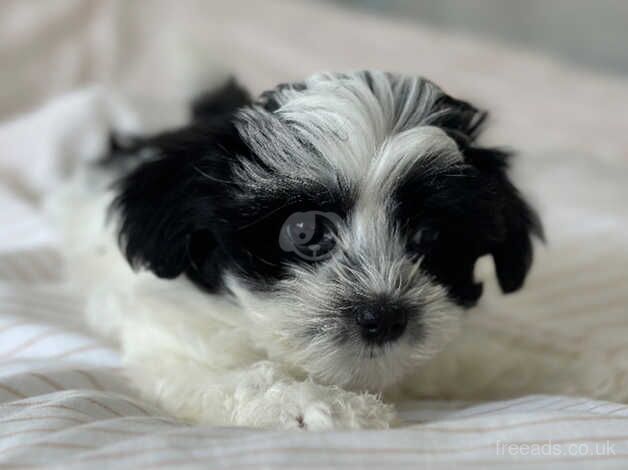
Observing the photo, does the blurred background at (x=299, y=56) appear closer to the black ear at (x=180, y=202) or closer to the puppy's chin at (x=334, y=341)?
the black ear at (x=180, y=202)

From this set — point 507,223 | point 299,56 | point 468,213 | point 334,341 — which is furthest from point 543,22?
point 334,341

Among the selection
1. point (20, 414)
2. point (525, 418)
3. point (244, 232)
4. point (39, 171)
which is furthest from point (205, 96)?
point (525, 418)

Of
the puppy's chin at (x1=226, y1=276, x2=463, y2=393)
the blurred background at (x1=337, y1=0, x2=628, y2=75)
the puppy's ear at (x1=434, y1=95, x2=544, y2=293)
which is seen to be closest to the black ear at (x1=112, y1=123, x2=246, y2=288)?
the puppy's chin at (x1=226, y1=276, x2=463, y2=393)

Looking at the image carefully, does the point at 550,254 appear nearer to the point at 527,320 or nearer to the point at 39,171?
the point at 527,320

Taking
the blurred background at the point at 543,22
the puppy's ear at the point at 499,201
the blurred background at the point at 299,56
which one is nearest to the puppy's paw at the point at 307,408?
the puppy's ear at the point at 499,201

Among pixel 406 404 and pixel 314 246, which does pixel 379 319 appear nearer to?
pixel 314 246

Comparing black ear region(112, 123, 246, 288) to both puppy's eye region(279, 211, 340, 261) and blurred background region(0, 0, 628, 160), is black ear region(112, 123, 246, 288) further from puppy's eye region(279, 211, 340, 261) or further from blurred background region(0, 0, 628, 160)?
blurred background region(0, 0, 628, 160)
